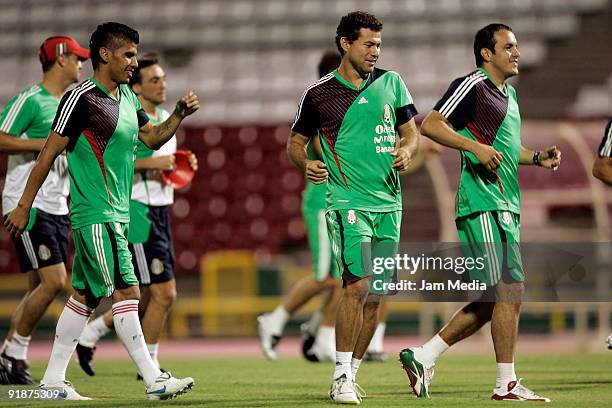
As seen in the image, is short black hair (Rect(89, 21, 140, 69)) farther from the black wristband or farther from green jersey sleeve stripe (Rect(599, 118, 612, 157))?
green jersey sleeve stripe (Rect(599, 118, 612, 157))

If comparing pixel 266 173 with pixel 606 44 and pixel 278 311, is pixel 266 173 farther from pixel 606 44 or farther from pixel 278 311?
pixel 278 311

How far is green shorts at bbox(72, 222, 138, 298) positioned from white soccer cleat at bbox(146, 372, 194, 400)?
1.94 feet

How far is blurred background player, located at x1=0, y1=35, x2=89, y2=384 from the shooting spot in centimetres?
789

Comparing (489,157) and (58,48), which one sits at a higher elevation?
(58,48)

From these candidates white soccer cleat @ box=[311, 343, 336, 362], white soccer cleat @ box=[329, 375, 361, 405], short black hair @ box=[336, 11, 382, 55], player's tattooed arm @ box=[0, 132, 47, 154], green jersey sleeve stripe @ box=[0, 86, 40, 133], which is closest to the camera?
white soccer cleat @ box=[329, 375, 361, 405]

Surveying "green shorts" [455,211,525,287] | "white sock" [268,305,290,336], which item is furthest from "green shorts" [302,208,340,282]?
"green shorts" [455,211,525,287]

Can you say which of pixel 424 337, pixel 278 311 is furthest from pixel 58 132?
pixel 424 337

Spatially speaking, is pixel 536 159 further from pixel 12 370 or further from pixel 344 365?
pixel 12 370

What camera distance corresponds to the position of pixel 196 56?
2117cm

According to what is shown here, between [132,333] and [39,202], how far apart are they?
2161 mm

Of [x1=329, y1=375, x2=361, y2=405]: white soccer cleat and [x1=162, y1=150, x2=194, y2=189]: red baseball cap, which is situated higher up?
[x1=162, y1=150, x2=194, y2=189]: red baseball cap

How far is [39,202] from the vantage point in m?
8.09

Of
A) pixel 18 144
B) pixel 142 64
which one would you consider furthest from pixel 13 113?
pixel 142 64

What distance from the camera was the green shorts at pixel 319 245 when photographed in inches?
394
